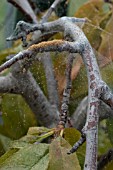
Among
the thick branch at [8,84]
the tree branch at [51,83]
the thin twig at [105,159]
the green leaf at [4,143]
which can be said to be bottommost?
the thin twig at [105,159]

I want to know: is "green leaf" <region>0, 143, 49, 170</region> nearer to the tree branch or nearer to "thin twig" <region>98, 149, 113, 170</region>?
"thin twig" <region>98, 149, 113, 170</region>

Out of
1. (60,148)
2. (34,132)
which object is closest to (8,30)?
(34,132)

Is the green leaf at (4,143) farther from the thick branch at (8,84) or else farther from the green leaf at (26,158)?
the green leaf at (26,158)

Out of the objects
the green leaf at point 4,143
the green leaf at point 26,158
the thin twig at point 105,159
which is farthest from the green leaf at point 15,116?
the green leaf at point 26,158

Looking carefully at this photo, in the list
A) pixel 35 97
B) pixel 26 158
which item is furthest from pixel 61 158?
pixel 35 97

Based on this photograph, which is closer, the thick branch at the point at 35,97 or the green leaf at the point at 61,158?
the green leaf at the point at 61,158

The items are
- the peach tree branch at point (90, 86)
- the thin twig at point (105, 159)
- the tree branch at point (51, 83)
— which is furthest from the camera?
the tree branch at point (51, 83)

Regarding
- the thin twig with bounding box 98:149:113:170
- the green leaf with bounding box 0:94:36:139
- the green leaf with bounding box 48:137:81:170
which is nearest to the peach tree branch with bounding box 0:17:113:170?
the green leaf with bounding box 48:137:81:170

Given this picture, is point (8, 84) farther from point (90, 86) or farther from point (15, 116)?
point (90, 86)

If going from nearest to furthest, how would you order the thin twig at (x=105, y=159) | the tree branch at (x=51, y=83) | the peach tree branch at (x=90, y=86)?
the peach tree branch at (x=90, y=86)
the thin twig at (x=105, y=159)
the tree branch at (x=51, y=83)
